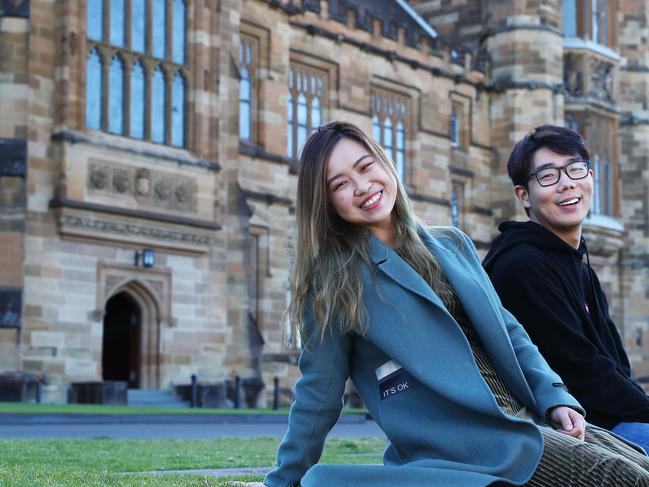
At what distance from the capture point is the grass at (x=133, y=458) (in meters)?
5.21

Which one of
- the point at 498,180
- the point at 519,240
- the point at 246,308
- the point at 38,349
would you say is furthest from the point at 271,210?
the point at 519,240

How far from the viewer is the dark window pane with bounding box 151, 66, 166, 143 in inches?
810

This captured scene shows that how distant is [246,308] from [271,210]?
324 cm

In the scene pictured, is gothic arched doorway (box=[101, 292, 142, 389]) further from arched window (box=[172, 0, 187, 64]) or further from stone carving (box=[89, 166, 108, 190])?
Result: arched window (box=[172, 0, 187, 64])

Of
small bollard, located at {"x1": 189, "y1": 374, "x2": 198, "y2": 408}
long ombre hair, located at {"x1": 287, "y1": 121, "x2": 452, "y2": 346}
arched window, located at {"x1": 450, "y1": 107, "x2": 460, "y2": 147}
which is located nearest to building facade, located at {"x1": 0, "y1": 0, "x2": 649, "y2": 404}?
arched window, located at {"x1": 450, "y1": 107, "x2": 460, "y2": 147}

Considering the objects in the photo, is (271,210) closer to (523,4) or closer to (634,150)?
(523,4)

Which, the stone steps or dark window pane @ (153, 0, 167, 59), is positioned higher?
dark window pane @ (153, 0, 167, 59)

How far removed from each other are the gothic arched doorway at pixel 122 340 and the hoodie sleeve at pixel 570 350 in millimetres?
16704

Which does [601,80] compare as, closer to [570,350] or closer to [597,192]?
[597,192]

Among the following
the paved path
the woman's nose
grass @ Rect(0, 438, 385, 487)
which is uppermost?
the woman's nose

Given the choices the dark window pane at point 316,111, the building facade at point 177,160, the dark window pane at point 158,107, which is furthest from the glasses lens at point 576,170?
the dark window pane at point 316,111

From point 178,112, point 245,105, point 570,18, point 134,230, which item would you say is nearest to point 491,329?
point 134,230

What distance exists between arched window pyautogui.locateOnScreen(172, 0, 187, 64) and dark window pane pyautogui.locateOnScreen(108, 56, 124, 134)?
3.94ft

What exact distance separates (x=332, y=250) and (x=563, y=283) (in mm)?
992
